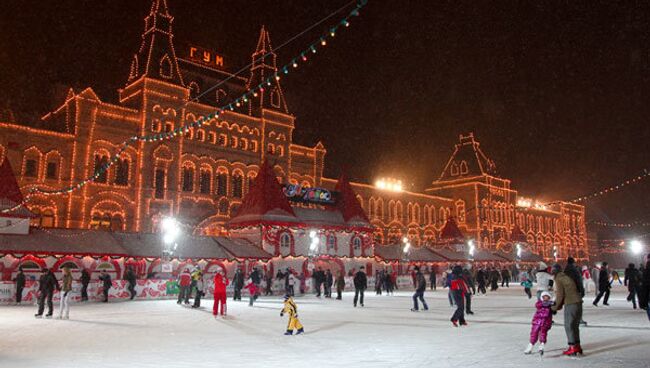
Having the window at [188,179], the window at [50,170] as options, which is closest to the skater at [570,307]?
the window at [50,170]

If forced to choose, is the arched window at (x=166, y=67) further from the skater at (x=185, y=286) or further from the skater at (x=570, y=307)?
the skater at (x=570, y=307)

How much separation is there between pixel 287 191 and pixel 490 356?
2902 cm

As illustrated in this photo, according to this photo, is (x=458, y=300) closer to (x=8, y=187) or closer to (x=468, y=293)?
(x=468, y=293)

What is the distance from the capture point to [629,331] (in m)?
11.3

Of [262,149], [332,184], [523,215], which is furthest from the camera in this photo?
[523,215]

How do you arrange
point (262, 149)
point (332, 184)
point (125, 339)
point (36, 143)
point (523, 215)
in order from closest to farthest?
point (125, 339) < point (36, 143) < point (262, 149) < point (332, 184) < point (523, 215)

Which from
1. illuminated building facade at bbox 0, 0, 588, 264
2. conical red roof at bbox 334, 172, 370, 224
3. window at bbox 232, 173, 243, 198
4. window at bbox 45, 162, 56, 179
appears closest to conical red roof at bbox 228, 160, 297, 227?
conical red roof at bbox 334, 172, 370, 224

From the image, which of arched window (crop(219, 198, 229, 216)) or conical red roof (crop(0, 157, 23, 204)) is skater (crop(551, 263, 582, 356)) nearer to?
conical red roof (crop(0, 157, 23, 204))

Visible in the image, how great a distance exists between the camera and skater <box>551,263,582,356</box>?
826 cm

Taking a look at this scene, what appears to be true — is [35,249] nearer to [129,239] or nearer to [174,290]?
[129,239]

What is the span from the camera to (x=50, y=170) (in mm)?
36875

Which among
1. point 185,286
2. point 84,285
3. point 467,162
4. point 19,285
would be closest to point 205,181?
point 84,285

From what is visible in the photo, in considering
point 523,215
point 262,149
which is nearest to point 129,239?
point 262,149

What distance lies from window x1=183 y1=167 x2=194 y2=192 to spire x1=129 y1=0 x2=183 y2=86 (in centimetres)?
688
